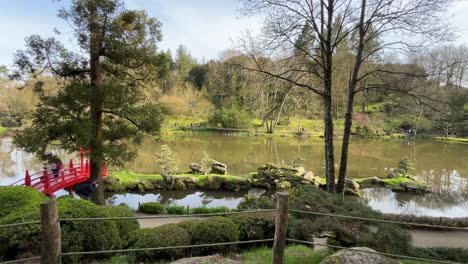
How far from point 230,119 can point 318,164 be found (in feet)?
59.0

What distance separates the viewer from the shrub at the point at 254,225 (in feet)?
19.1

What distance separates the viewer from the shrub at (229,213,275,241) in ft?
19.1

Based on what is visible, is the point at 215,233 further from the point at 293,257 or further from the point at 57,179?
the point at 57,179

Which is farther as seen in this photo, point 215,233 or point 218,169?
point 218,169

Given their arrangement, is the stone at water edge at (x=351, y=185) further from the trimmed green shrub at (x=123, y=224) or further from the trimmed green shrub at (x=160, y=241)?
the trimmed green shrub at (x=123, y=224)

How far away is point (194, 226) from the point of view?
210 inches

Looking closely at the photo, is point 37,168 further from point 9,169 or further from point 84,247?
point 84,247

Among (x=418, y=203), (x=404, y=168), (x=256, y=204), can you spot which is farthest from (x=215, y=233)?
(x=404, y=168)

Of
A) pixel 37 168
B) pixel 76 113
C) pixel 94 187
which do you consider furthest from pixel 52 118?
pixel 37 168

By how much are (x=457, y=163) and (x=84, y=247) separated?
87.6ft

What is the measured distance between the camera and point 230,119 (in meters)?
37.4

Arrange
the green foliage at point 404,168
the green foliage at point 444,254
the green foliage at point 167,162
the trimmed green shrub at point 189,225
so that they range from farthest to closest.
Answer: the green foliage at point 404,168 → the green foliage at point 167,162 → the trimmed green shrub at point 189,225 → the green foliage at point 444,254

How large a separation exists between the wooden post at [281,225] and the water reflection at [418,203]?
10590mm

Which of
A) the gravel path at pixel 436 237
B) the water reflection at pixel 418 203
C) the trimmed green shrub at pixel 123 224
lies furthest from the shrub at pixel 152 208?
the water reflection at pixel 418 203
